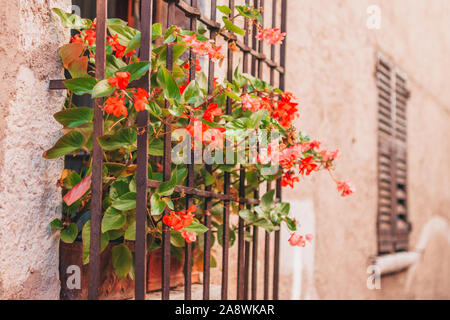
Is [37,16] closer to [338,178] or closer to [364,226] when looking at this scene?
[338,178]

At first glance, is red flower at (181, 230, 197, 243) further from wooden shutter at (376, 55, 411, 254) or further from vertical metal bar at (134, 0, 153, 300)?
wooden shutter at (376, 55, 411, 254)

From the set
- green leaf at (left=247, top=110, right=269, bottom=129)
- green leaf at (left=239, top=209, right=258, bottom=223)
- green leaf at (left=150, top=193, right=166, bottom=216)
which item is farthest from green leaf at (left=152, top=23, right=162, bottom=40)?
green leaf at (left=239, top=209, right=258, bottom=223)

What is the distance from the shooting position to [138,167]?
1.52 meters

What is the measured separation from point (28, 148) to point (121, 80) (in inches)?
15.2

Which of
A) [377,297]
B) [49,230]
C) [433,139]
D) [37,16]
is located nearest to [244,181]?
[49,230]

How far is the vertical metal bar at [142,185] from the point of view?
1.51 metres

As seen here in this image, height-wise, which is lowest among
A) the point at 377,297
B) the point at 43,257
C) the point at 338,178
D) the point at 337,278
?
the point at 377,297

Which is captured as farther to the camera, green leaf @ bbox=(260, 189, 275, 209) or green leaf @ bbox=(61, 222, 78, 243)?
green leaf @ bbox=(260, 189, 275, 209)

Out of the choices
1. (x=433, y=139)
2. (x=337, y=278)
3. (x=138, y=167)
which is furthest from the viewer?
(x=433, y=139)

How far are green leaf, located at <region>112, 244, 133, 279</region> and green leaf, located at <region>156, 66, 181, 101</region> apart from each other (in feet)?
1.85

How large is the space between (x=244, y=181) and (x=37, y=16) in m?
1.04

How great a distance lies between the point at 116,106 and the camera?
141 centimetres

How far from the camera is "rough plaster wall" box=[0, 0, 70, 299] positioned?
148 cm

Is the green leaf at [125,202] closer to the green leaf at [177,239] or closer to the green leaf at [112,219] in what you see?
the green leaf at [112,219]
